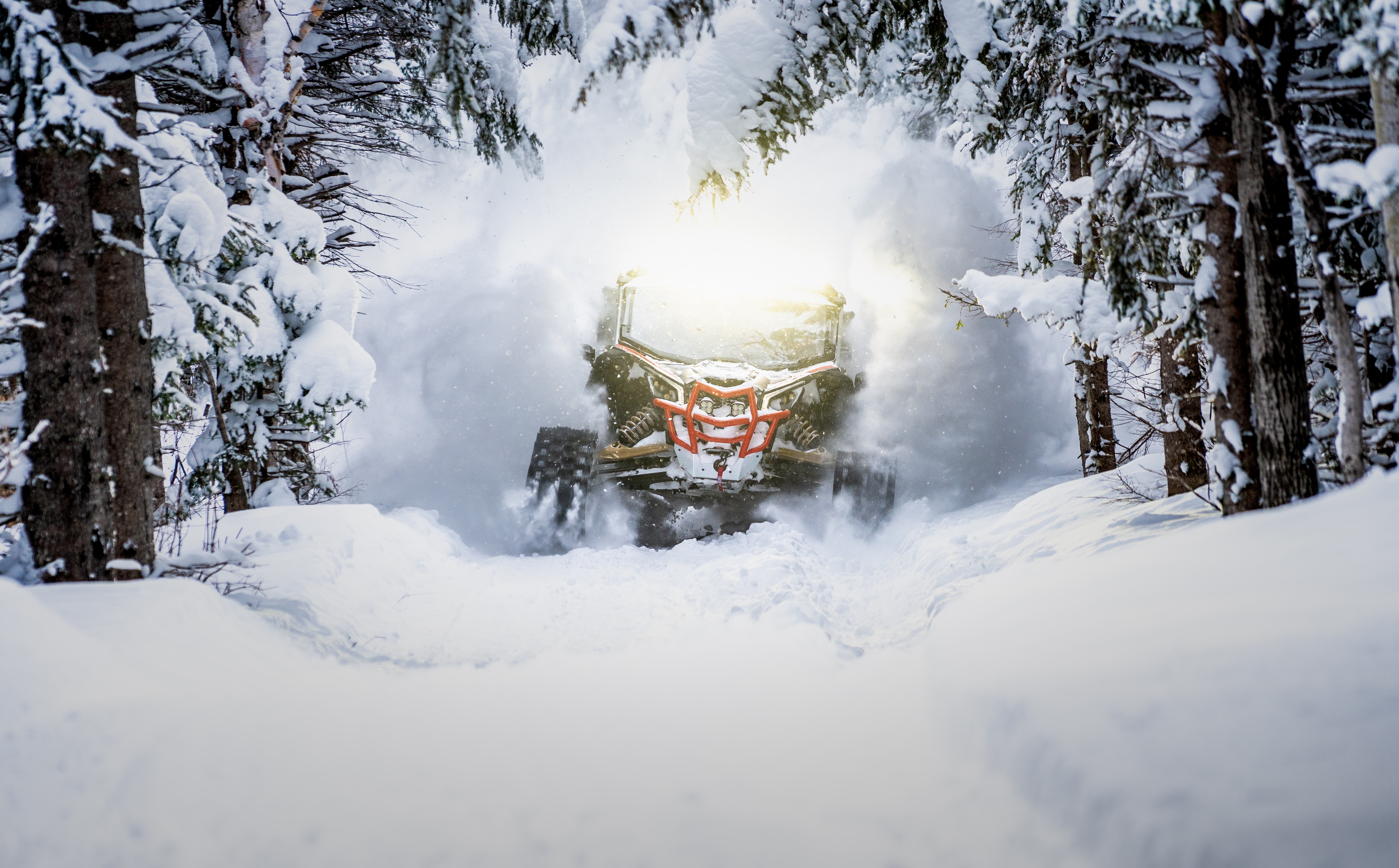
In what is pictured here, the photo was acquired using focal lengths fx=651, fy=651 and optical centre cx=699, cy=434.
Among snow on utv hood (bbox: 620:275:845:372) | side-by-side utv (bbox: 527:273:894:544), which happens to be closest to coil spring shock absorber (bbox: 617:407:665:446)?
side-by-side utv (bbox: 527:273:894:544)

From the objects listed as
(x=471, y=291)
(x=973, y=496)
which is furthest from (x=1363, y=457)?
(x=471, y=291)

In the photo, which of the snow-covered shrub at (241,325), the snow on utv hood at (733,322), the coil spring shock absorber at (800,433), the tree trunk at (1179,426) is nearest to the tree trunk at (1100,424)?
the tree trunk at (1179,426)

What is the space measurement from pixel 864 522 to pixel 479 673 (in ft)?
17.9

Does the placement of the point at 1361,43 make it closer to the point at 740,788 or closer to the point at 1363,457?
the point at 1363,457

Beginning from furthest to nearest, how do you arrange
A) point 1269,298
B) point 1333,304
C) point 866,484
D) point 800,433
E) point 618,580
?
point 866,484, point 800,433, point 618,580, point 1269,298, point 1333,304

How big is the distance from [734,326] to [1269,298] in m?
5.75

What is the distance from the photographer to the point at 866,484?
790cm

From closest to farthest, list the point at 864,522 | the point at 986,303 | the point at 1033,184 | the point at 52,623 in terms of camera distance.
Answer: the point at 52,623, the point at 986,303, the point at 1033,184, the point at 864,522

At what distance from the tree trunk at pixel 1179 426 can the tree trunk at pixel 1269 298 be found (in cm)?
174

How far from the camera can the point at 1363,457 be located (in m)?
2.84

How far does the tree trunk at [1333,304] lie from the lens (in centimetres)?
281

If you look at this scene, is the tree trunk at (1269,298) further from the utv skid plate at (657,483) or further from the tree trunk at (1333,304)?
the utv skid plate at (657,483)

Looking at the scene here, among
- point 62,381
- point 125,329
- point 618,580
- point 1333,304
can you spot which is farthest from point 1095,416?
point 62,381

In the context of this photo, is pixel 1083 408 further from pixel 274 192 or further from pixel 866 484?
pixel 274 192
